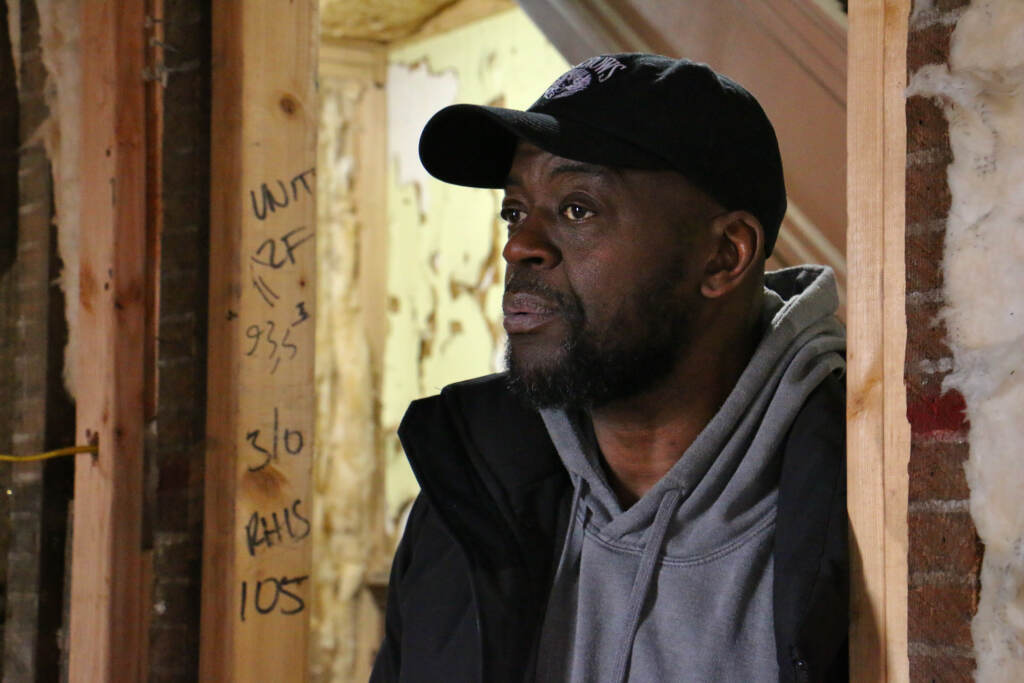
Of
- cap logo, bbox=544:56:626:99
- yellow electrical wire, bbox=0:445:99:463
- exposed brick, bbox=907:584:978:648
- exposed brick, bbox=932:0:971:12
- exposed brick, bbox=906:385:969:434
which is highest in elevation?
cap logo, bbox=544:56:626:99

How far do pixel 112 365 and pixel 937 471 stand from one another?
4.59 feet

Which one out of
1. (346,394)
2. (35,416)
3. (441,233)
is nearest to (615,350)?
(35,416)

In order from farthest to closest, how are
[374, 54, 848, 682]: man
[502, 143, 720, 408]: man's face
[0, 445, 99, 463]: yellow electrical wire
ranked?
[0, 445, 99, 463]: yellow electrical wire < [502, 143, 720, 408]: man's face < [374, 54, 848, 682]: man

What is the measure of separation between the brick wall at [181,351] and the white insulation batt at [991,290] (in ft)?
4.35

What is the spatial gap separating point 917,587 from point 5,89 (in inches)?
79.1

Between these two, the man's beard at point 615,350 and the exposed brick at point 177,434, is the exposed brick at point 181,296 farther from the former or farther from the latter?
the man's beard at point 615,350

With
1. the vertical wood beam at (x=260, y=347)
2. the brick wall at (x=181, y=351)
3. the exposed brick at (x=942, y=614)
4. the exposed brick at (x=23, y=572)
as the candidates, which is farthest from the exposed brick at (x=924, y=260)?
the exposed brick at (x=23, y=572)

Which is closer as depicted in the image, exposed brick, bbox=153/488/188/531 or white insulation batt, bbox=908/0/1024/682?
white insulation batt, bbox=908/0/1024/682

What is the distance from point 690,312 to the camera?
1.44 metres

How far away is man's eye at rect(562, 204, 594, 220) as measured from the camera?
1417 millimetres

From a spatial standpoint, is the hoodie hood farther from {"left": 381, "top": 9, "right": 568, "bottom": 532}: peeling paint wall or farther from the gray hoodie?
{"left": 381, "top": 9, "right": 568, "bottom": 532}: peeling paint wall

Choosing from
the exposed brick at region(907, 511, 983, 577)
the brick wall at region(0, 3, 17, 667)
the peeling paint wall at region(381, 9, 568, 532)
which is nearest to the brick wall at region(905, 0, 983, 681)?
the exposed brick at region(907, 511, 983, 577)

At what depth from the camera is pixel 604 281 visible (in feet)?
4.62

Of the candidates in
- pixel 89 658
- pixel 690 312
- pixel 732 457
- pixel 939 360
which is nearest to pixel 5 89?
pixel 89 658
